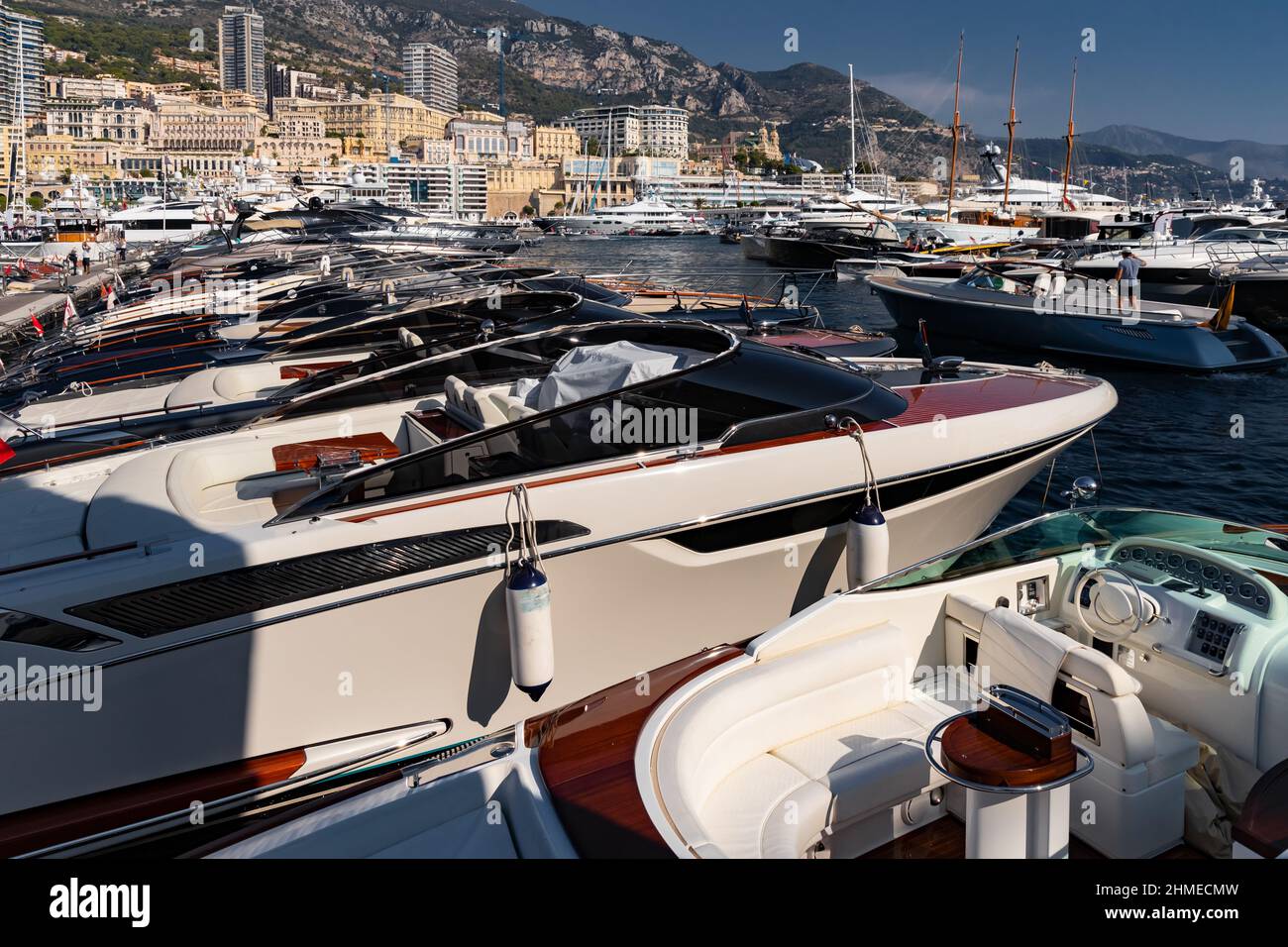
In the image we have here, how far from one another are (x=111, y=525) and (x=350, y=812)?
6.94 ft

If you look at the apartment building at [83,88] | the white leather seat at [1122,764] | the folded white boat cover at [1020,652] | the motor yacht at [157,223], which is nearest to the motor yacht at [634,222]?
the motor yacht at [157,223]

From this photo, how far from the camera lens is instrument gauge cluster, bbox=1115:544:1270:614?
9.98 feet

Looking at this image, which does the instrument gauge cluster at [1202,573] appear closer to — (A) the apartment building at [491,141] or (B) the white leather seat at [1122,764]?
(B) the white leather seat at [1122,764]

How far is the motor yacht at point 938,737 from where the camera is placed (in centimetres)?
219

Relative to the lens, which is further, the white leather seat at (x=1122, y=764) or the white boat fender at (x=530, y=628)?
the white boat fender at (x=530, y=628)

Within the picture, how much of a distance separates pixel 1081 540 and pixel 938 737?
5.68 feet

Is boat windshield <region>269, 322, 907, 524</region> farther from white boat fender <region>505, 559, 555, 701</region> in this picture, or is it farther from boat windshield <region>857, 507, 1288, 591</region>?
boat windshield <region>857, 507, 1288, 591</region>

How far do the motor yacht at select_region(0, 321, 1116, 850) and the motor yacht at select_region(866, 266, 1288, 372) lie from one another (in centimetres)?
1058

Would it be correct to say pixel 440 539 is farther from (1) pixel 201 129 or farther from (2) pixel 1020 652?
(1) pixel 201 129

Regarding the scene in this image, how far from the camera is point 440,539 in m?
3.81

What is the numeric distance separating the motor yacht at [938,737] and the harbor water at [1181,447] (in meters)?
3.89

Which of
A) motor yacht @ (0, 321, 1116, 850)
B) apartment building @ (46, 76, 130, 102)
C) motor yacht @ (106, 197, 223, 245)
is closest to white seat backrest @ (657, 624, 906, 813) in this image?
motor yacht @ (0, 321, 1116, 850)

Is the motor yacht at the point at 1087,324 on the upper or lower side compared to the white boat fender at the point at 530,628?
upper
